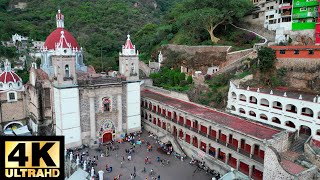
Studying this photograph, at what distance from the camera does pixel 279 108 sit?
977 inches

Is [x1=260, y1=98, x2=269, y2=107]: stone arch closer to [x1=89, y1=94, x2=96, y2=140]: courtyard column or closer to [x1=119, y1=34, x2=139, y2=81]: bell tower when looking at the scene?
[x1=119, y1=34, x2=139, y2=81]: bell tower

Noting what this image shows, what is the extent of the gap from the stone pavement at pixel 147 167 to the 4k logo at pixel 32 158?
62.0 ft

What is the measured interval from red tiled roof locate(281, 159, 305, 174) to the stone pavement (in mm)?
6812

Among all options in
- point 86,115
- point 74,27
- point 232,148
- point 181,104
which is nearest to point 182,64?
point 181,104

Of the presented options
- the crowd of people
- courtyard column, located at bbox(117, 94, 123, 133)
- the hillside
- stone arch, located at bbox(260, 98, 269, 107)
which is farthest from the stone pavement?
the hillside

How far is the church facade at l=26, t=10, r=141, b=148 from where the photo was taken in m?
27.9

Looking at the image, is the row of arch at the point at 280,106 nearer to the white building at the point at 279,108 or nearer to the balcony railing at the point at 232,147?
the white building at the point at 279,108

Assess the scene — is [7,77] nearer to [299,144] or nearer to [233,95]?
[233,95]

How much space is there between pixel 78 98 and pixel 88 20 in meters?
51.2

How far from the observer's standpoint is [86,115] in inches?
1164

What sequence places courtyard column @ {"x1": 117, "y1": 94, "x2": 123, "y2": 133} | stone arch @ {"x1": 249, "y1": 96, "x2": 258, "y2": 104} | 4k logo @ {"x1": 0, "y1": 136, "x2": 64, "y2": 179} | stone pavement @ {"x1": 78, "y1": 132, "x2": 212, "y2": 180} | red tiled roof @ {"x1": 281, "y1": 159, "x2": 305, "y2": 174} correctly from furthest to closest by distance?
courtyard column @ {"x1": 117, "y1": 94, "x2": 123, "y2": 133}, stone arch @ {"x1": 249, "y1": 96, "x2": 258, "y2": 104}, stone pavement @ {"x1": 78, "y1": 132, "x2": 212, "y2": 180}, red tiled roof @ {"x1": 281, "y1": 159, "x2": 305, "y2": 174}, 4k logo @ {"x1": 0, "y1": 136, "x2": 64, "y2": 179}

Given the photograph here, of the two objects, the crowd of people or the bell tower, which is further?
the bell tower

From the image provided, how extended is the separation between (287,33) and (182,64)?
1581cm

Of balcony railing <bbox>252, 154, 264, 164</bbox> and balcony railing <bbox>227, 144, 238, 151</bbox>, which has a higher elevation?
balcony railing <bbox>227, 144, 238, 151</bbox>
